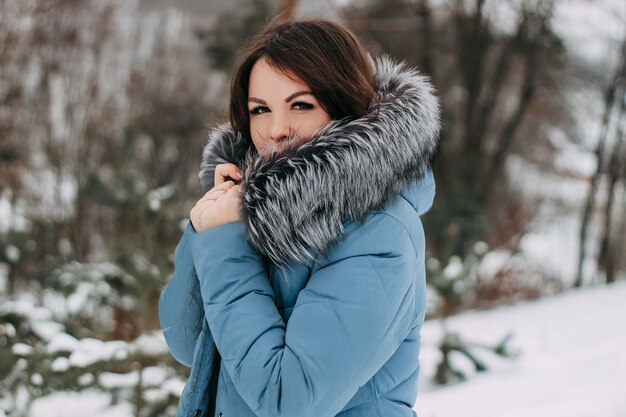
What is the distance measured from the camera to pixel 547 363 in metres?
5.69

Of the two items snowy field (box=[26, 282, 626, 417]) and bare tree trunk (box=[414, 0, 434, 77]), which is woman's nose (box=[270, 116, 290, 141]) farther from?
bare tree trunk (box=[414, 0, 434, 77])

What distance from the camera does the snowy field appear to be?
3617 millimetres

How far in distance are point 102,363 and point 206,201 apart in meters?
2.35

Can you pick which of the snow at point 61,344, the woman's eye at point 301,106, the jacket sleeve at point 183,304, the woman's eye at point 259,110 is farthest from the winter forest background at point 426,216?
the woman's eye at point 301,106

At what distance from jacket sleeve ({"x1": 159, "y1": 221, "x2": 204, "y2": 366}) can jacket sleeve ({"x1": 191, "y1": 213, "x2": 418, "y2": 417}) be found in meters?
0.18

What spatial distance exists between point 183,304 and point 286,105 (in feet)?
1.68

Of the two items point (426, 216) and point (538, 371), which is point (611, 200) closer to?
point (426, 216)

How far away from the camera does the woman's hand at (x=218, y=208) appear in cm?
134

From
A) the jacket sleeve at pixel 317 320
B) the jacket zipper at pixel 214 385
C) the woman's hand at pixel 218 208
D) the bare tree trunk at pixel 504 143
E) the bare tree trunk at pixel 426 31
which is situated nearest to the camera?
the jacket sleeve at pixel 317 320

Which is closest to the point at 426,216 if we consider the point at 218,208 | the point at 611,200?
the point at 611,200

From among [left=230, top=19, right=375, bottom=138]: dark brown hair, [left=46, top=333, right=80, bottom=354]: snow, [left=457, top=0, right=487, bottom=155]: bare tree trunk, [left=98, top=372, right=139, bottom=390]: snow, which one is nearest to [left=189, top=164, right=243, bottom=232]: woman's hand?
[left=230, top=19, right=375, bottom=138]: dark brown hair

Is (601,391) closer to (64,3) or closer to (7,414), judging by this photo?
(7,414)

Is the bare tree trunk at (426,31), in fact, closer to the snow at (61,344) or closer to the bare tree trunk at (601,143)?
the bare tree trunk at (601,143)

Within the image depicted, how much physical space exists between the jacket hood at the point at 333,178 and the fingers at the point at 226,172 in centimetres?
12
